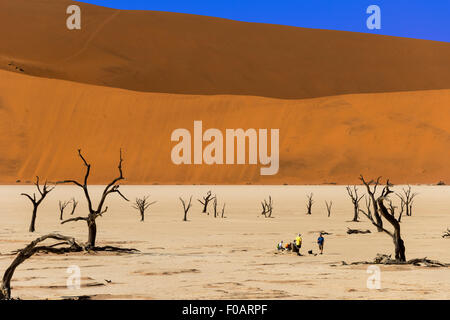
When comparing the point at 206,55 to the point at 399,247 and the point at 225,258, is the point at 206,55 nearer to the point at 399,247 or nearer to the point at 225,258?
the point at 225,258

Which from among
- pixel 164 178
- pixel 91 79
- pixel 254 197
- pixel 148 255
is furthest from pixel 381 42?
pixel 148 255

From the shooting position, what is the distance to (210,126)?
67.1 meters

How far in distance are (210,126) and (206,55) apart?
88.6 ft

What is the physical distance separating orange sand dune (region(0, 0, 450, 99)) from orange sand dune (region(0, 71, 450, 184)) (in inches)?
275

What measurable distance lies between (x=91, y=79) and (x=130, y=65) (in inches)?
280

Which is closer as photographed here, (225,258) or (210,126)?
(225,258)

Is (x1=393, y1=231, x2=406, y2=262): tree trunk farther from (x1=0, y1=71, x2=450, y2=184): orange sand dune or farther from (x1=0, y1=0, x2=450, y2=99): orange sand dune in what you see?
(x1=0, y1=0, x2=450, y2=99): orange sand dune

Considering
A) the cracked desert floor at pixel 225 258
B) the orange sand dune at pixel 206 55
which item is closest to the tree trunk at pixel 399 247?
the cracked desert floor at pixel 225 258

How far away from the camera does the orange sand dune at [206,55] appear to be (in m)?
81.3

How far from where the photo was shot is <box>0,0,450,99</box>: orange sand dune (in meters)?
81.3

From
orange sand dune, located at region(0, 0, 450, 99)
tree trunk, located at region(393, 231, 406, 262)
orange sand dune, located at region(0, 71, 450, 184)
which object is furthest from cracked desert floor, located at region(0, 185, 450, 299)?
orange sand dune, located at region(0, 0, 450, 99)

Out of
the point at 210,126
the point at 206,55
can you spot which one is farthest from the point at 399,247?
the point at 206,55

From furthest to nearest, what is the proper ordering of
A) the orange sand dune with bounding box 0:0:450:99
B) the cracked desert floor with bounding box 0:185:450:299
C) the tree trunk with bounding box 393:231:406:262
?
the orange sand dune with bounding box 0:0:450:99
the tree trunk with bounding box 393:231:406:262
the cracked desert floor with bounding box 0:185:450:299

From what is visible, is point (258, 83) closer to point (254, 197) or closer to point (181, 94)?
point (181, 94)
